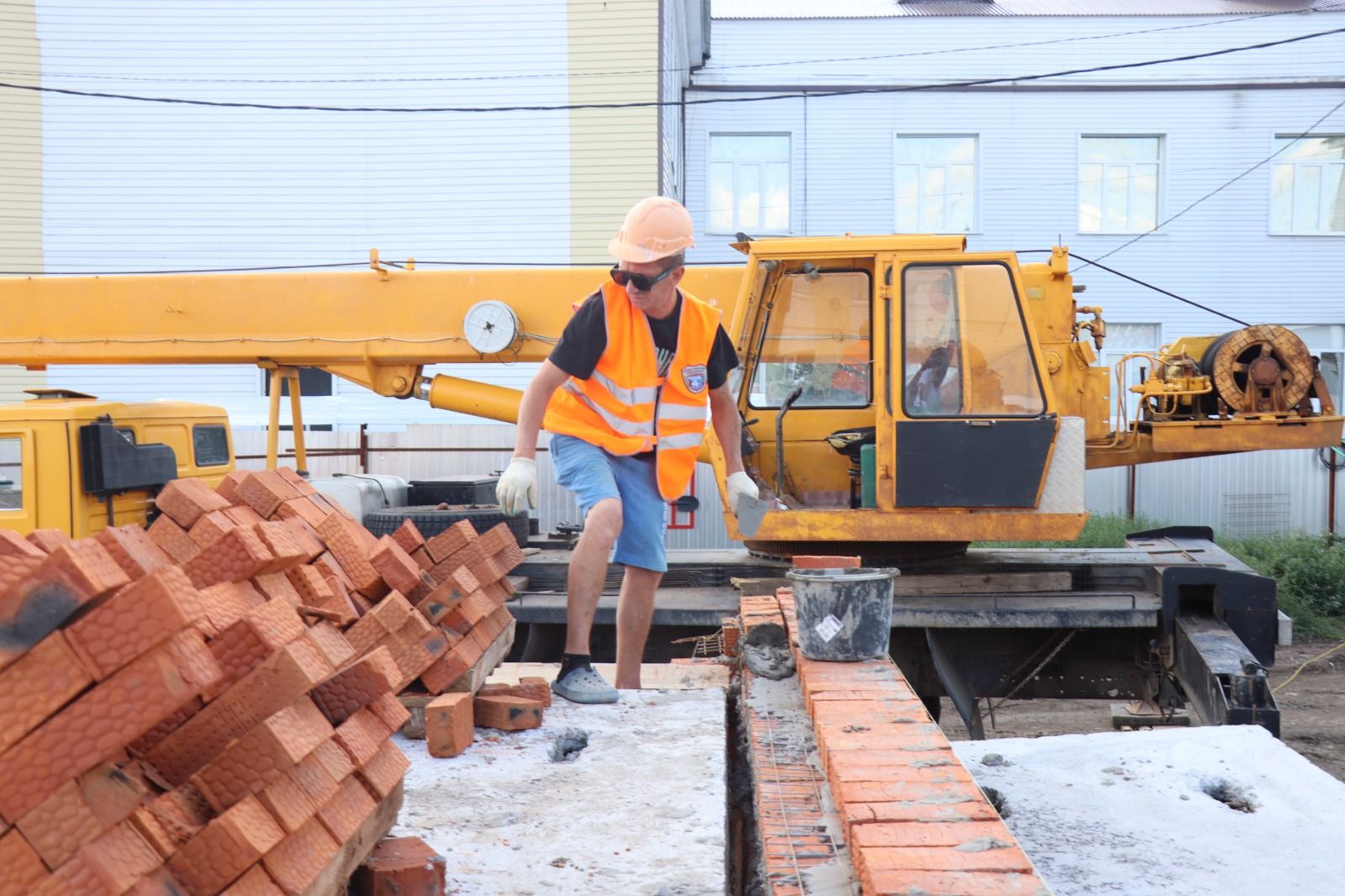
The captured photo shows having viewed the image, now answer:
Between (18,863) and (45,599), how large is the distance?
0.36m

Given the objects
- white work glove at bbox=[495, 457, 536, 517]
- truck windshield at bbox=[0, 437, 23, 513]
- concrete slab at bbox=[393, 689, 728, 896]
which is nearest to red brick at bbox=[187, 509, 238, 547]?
concrete slab at bbox=[393, 689, 728, 896]

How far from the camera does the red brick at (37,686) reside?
153cm

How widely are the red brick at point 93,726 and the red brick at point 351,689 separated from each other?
2.32 ft

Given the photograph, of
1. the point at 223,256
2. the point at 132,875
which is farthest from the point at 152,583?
the point at 223,256

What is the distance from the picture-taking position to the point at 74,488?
23.0ft

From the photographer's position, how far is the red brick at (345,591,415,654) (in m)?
3.20

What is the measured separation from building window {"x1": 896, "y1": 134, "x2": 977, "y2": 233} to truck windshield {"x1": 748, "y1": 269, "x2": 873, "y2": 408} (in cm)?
1295

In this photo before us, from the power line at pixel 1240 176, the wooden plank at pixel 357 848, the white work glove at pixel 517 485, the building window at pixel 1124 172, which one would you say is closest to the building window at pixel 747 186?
the building window at pixel 1124 172

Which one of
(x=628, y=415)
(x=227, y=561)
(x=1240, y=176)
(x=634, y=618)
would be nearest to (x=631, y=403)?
(x=628, y=415)

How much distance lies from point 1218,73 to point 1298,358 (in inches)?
574

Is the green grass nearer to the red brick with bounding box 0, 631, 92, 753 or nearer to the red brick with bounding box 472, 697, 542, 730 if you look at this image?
the red brick with bounding box 472, 697, 542, 730

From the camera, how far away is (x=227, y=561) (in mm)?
2350

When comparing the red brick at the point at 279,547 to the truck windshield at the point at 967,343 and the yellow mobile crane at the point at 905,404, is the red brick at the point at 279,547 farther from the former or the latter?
the truck windshield at the point at 967,343

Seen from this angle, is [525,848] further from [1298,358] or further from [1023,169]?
[1023,169]
